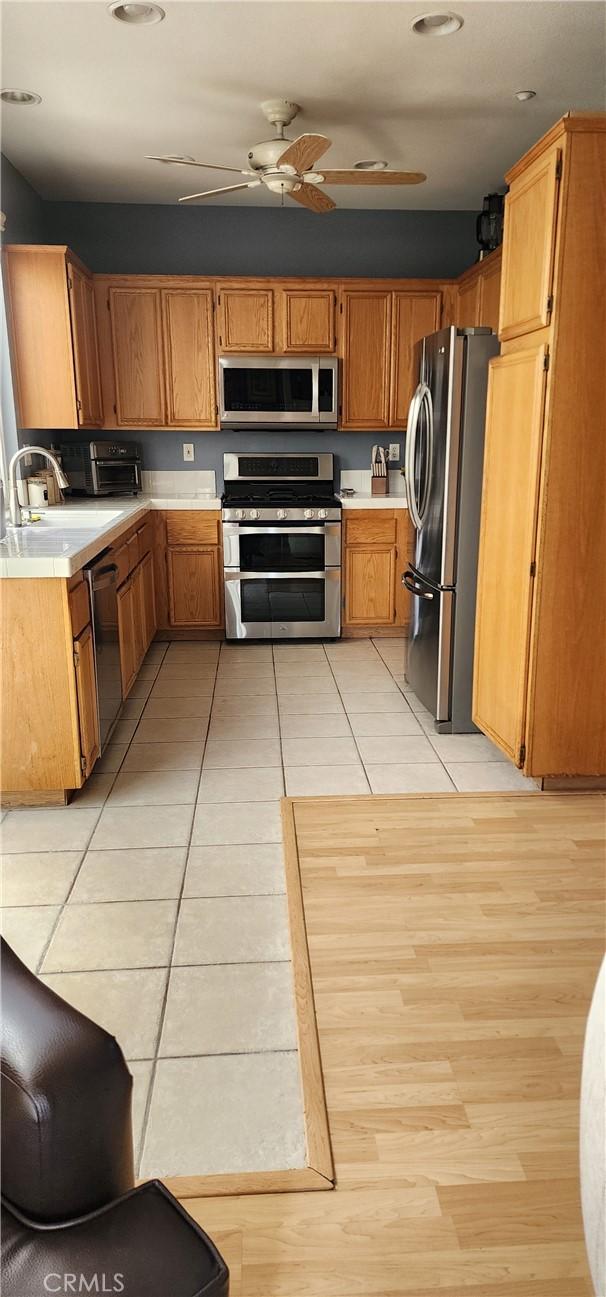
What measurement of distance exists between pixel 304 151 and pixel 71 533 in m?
1.76

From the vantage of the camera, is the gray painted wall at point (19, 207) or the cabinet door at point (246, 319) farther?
the cabinet door at point (246, 319)

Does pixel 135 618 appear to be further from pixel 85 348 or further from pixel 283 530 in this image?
pixel 85 348

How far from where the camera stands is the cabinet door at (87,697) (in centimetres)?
304

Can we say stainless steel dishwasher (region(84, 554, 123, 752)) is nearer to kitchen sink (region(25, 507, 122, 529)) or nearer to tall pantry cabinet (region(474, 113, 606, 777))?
kitchen sink (region(25, 507, 122, 529))

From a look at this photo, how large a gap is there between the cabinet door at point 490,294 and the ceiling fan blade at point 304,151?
1428 mm

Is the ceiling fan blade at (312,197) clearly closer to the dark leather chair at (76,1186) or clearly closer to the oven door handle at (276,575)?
the oven door handle at (276,575)

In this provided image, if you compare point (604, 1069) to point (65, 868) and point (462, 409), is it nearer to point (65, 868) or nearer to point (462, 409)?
point (65, 868)

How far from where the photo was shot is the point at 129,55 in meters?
3.30

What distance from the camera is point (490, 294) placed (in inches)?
186

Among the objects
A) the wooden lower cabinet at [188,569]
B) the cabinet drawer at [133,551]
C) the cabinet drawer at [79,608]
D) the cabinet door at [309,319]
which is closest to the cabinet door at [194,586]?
the wooden lower cabinet at [188,569]

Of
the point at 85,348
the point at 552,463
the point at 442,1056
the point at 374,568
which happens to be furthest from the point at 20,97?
the point at 442,1056

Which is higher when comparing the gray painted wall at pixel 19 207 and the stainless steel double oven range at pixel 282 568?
the gray painted wall at pixel 19 207

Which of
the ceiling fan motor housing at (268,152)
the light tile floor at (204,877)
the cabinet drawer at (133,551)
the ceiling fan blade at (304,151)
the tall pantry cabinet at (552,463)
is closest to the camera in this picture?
the light tile floor at (204,877)

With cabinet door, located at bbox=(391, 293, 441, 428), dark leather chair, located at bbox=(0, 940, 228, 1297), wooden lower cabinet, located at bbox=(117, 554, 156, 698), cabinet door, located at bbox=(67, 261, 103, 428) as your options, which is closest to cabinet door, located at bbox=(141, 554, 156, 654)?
wooden lower cabinet, located at bbox=(117, 554, 156, 698)
